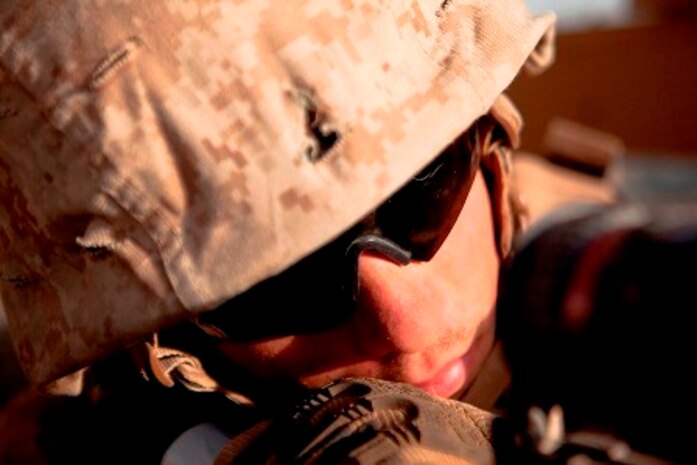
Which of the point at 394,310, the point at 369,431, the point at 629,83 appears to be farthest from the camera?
the point at 629,83

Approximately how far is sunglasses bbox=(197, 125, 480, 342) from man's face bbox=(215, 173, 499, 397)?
2 cm

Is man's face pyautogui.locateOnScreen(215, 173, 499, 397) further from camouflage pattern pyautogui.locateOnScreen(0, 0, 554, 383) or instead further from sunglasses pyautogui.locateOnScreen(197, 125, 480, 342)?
camouflage pattern pyautogui.locateOnScreen(0, 0, 554, 383)

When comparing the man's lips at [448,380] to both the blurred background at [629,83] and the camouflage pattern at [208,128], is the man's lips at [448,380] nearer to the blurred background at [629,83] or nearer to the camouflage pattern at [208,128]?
the camouflage pattern at [208,128]

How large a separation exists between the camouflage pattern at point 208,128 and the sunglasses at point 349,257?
0.07 m

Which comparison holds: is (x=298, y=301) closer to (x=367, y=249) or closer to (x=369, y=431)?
(x=367, y=249)

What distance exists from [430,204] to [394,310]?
122 mm

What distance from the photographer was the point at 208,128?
1.01 meters

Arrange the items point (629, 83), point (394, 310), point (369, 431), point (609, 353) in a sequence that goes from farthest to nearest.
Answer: point (629, 83)
point (394, 310)
point (609, 353)
point (369, 431)

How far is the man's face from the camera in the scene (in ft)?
3.63

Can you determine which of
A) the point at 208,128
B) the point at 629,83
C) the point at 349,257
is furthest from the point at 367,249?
the point at 629,83

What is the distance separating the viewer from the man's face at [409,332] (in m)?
1.11

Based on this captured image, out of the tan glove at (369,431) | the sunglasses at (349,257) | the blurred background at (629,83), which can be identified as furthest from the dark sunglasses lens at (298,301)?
the blurred background at (629,83)

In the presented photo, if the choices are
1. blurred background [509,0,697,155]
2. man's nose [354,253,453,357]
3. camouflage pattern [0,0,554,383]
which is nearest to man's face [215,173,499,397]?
man's nose [354,253,453,357]

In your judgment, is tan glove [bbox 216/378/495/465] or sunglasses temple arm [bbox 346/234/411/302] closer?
tan glove [bbox 216/378/495/465]
